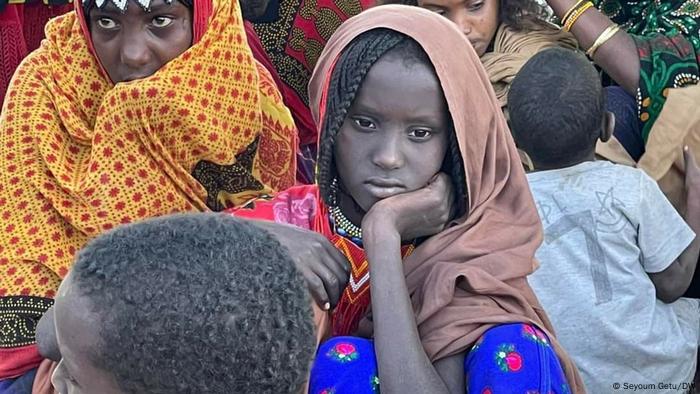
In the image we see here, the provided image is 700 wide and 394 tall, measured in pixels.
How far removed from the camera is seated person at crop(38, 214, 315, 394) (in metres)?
1.49

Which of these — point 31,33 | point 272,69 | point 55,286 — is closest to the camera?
point 55,286

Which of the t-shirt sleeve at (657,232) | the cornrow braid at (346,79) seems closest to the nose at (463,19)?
the t-shirt sleeve at (657,232)

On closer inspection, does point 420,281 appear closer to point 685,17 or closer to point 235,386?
point 235,386

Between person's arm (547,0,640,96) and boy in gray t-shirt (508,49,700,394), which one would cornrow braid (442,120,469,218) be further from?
person's arm (547,0,640,96)

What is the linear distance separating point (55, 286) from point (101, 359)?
1.13m

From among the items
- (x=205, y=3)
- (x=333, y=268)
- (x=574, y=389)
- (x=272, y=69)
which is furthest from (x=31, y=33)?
(x=574, y=389)

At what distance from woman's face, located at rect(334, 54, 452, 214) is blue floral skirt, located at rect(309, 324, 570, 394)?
37 cm

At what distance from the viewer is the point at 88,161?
9.09 ft

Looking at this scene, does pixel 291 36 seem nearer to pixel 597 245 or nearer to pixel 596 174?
pixel 596 174

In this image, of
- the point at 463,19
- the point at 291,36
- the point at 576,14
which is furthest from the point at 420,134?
the point at 291,36

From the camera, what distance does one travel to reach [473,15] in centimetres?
385

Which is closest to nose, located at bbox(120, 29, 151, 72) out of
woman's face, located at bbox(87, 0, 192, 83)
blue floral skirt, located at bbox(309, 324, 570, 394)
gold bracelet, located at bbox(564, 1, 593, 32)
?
woman's face, located at bbox(87, 0, 192, 83)

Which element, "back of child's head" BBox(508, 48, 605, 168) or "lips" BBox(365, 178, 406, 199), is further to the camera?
"back of child's head" BBox(508, 48, 605, 168)

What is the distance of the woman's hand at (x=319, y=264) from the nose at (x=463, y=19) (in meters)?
1.76
